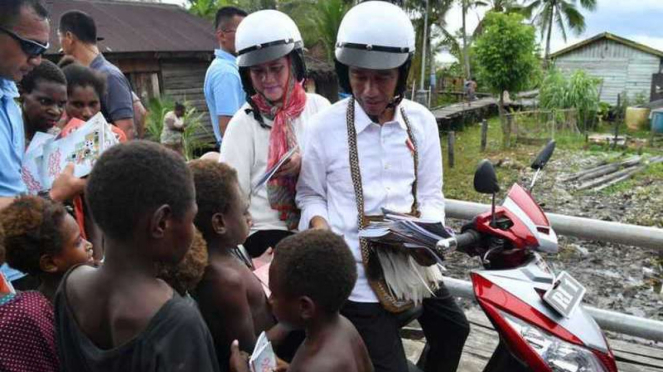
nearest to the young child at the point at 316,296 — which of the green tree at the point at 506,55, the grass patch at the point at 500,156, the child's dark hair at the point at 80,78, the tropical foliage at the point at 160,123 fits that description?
the child's dark hair at the point at 80,78

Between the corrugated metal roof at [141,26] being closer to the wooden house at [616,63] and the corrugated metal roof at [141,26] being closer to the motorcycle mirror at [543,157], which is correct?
the motorcycle mirror at [543,157]

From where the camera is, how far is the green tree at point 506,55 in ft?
69.1

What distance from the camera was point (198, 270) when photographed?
171 centimetres

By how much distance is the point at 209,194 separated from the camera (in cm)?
186

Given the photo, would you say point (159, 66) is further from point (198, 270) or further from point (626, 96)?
point (626, 96)

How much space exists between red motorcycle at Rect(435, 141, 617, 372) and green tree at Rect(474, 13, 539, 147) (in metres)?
20.4

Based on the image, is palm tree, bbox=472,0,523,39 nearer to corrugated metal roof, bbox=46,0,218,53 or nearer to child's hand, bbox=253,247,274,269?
corrugated metal roof, bbox=46,0,218,53

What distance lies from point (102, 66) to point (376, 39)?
2.48 metres

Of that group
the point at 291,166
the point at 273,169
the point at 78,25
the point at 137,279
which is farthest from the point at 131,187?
the point at 78,25

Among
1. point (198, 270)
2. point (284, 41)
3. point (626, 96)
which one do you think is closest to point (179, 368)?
point (198, 270)

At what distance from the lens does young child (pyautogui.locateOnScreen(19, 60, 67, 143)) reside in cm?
272

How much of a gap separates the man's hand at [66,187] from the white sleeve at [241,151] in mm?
631

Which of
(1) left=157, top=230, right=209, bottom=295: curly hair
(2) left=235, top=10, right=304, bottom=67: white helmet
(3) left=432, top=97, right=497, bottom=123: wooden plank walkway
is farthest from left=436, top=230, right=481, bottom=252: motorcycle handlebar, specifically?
(3) left=432, top=97, right=497, bottom=123: wooden plank walkway

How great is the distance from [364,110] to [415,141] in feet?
0.89
